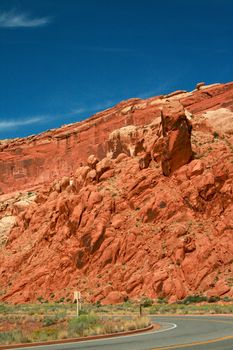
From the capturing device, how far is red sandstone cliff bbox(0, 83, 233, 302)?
1880 inches

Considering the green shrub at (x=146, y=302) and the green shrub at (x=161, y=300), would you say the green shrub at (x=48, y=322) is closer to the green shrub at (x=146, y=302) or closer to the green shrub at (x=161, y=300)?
the green shrub at (x=146, y=302)

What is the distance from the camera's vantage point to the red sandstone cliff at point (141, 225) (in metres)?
47.8

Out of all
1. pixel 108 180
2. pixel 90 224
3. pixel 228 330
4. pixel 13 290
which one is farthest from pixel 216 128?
pixel 228 330

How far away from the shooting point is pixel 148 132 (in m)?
67.4

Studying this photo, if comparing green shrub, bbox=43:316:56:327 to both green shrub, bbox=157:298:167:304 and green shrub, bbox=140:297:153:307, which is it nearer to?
green shrub, bbox=140:297:153:307

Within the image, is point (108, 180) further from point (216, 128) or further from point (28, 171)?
point (28, 171)

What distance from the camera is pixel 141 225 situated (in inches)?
2094

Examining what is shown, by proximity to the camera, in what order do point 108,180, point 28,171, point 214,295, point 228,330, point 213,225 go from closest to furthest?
1. point 228,330
2. point 214,295
3. point 213,225
4. point 108,180
5. point 28,171

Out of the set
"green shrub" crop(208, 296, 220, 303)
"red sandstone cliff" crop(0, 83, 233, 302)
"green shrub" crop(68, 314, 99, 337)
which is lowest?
"green shrub" crop(68, 314, 99, 337)

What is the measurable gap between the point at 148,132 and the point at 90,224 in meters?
17.3

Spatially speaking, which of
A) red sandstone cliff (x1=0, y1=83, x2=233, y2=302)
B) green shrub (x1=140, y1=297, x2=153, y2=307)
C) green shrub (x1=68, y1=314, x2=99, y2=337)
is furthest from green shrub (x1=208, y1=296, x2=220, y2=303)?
green shrub (x1=68, y1=314, x2=99, y2=337)

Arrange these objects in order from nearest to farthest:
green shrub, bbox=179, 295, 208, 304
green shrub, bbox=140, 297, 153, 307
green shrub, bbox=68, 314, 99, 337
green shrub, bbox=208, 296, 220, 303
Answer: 1. green shrub, bbox=68, 314, 99, 337
2. green shrub, bbox=208, 296, 220, 303
3. green shrub, bbox=179, 295, 208, 304
4. green shrub, bbox=140, 297, 153, 307

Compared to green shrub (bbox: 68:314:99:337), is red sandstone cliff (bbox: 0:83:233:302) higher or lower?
higher

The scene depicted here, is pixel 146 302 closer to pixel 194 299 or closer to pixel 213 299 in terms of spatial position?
pixel 194 299
